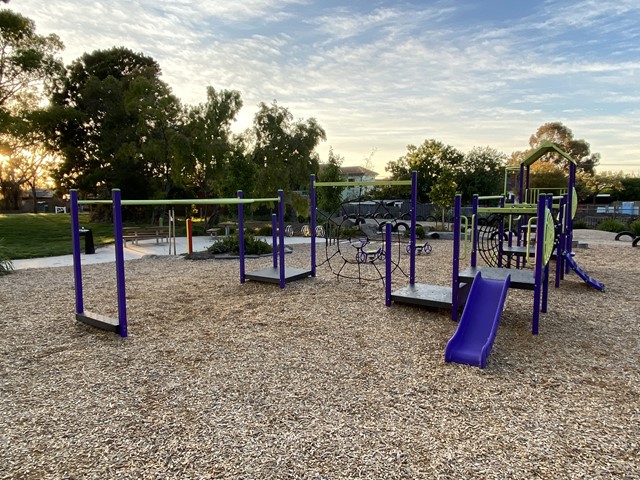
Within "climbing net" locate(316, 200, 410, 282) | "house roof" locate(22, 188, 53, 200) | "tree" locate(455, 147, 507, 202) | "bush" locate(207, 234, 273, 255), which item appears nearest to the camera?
"climbing net" locate(316, 200, 410, 282)

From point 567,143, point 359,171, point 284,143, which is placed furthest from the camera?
point 359,171

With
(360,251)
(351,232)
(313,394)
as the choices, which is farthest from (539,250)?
(351,232)

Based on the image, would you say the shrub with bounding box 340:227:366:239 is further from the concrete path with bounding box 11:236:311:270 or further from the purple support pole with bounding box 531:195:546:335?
the purple support pole with bounding box 531:195:546:335

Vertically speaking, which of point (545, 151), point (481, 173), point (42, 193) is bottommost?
point (545, 151)

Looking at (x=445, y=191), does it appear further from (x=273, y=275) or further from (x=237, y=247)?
(x=273, y=275)

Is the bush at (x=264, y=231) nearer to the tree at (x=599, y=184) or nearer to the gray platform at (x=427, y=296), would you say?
the gray platform at (x=427, y=296)

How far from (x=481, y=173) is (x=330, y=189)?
17.9 metres

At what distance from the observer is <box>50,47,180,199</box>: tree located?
1852 cm

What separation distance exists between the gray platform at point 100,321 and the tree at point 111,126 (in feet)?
48.0

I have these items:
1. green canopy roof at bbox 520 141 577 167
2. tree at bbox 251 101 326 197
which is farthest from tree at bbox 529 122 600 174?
green canopy roof at bbox 520 141 577 167

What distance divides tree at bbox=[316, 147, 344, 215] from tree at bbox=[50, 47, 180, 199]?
6.94 metres

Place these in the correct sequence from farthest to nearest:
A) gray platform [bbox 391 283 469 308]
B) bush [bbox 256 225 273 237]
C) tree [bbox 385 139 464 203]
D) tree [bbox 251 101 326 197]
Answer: tree [bbox 385 139 464 203] < tree [bbox 251 101 326 197] < bush [bbox 256 225 273 237] < gray platform [bbox 391 283 469 308]

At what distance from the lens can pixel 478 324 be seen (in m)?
4.16

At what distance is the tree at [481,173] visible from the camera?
30.2 metres
